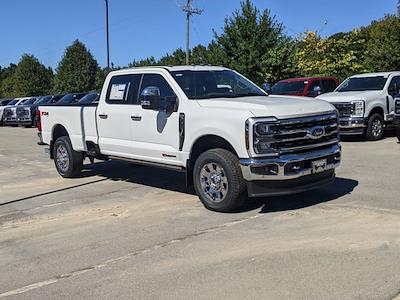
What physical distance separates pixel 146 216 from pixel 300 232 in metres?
2.26

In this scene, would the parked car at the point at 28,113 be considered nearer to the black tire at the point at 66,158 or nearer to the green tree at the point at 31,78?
the black tire at the point at 66,158

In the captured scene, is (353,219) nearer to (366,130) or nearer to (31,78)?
(366,130)

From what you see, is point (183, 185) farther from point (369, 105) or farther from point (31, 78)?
point (31, 78)

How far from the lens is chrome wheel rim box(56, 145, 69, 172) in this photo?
1068 centimetres

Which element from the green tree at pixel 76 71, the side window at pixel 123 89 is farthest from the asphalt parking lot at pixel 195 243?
the green tree at pixel 76 71

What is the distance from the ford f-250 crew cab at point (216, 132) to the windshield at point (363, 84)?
8199mm

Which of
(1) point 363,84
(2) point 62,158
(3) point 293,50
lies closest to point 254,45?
(3) point 293,50

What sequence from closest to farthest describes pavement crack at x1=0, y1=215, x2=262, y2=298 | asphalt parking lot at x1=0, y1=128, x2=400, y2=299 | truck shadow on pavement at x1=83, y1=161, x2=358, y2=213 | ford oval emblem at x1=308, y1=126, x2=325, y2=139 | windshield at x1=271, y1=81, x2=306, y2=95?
asphalt parking lot at x1=0, y1=128, x2=400, y2=299 < pavement crack at x1=0, y1=215, x2=262, y2=298 < ford oval emblem at x1=308, y1=126, x2=325, y2=139 < truck shadow on pavement at x1=83, y1=161, x2=358, y2=213 < windshield at x1=271, y1=81, x2=306, y2=95

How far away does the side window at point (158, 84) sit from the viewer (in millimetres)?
8117

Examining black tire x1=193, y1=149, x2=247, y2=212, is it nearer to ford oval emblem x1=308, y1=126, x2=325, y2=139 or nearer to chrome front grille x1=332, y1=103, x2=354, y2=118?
ford oval emblem x1=308, y1=126, x2=325, y2=139

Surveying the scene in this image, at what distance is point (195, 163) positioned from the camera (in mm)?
7551

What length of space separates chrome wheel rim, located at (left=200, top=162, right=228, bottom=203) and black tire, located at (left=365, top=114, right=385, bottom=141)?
863cm

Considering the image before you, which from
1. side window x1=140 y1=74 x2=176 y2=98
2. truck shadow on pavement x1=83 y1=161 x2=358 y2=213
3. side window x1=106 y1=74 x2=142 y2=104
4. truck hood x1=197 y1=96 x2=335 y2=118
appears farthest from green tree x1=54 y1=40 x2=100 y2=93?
truck hood x1=197 y1=96 x2=335 y2=118

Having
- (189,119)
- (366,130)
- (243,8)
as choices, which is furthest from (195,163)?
(243,8)
